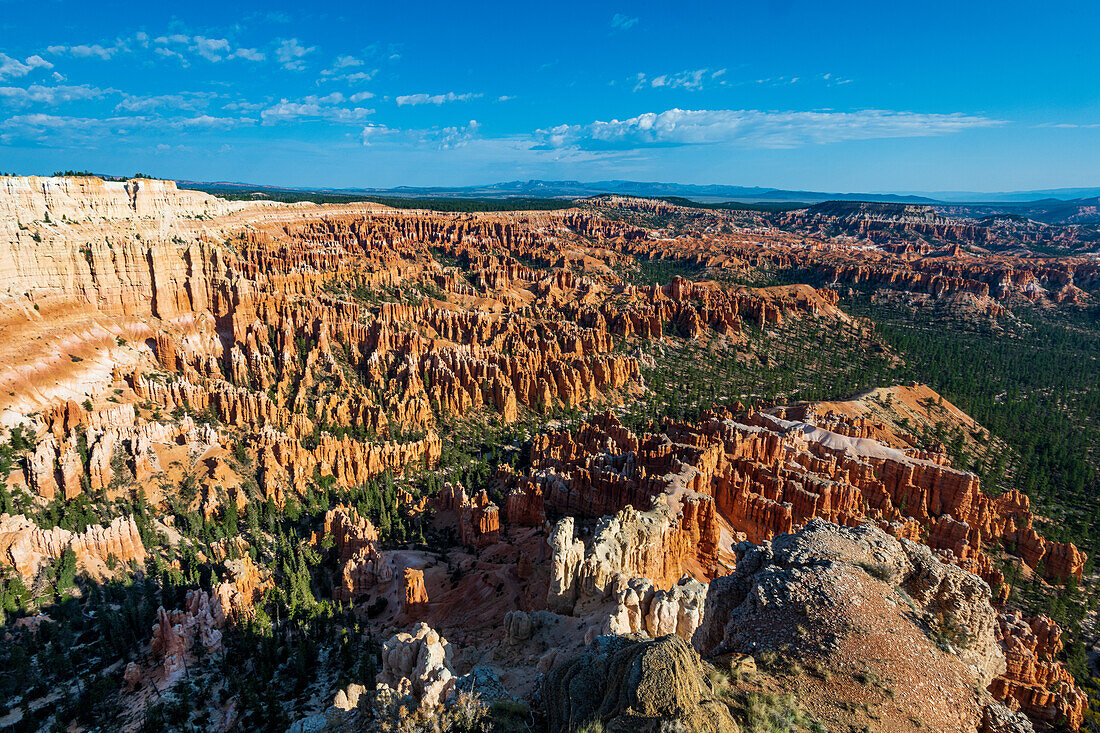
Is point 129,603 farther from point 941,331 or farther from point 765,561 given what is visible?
point 941,331

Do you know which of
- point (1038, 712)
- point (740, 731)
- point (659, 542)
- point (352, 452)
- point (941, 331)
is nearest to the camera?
point (740, 731)

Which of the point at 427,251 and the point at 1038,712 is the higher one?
the point at 427,251


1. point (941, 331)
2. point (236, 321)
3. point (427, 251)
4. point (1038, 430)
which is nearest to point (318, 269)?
point (236, 321)

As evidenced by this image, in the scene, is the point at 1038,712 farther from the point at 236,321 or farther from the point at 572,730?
the point at 236,321

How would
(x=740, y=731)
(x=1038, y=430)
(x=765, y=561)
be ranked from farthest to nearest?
(x=1038, y=430), (x=765, y=561), (x=740, y=731)

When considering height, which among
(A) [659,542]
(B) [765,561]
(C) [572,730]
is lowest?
(A) [659,542]

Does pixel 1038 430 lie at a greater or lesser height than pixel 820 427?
lesser

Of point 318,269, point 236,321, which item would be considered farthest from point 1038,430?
point 318,269

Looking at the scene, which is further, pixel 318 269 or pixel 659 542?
pixel 318 269

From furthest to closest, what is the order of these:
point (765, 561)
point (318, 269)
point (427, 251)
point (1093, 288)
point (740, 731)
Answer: point (1093, 288) < point (427, 251) < point (318, 269) < point (765, 561) < point (740, 731)
